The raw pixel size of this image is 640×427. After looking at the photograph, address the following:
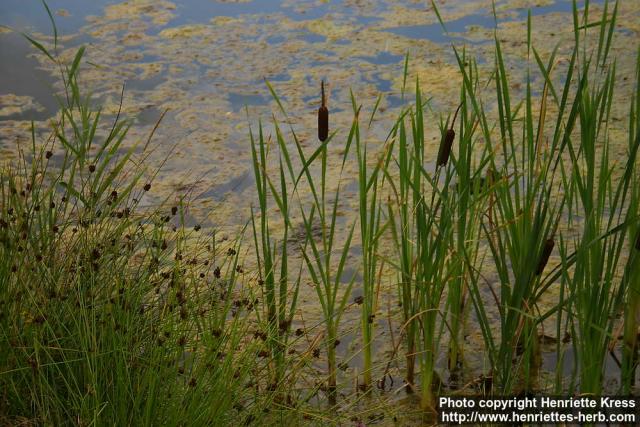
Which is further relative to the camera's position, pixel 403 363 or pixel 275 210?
pixel 275 210

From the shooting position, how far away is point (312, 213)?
7.29ft

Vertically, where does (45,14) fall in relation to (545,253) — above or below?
above

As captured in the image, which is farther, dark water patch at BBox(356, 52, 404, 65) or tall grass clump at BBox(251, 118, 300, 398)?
dark water patch at BBox(356, 52, 404, 65)

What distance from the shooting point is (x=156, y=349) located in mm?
1849

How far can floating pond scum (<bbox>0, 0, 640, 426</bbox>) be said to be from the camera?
76.4 inches

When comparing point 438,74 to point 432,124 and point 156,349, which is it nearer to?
point 432,124

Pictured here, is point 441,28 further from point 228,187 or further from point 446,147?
point 446,147

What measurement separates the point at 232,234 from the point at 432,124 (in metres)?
1.15

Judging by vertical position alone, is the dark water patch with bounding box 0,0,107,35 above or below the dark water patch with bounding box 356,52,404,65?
above

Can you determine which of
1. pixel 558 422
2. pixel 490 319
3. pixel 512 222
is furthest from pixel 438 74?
pixel 558 422

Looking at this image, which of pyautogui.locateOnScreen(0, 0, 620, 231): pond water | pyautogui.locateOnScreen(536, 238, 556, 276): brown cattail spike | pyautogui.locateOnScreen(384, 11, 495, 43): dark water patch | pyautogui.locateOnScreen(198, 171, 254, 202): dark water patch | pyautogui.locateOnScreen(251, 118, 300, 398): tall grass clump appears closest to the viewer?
pyautogui.locateOnScreen(536, 238, 556, 276): brown cattail spike

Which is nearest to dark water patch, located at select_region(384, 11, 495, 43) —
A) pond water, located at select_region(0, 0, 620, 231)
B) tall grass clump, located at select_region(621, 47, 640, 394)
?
pond water, located at select_region(0, 0, 620, 231)

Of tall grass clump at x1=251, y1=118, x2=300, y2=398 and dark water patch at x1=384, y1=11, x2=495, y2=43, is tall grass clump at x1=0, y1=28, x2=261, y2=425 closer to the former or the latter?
tall grass clump at x1=251, y1=118, x2=300, y2=398

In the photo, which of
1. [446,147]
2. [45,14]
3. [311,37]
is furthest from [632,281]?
[45,14]
